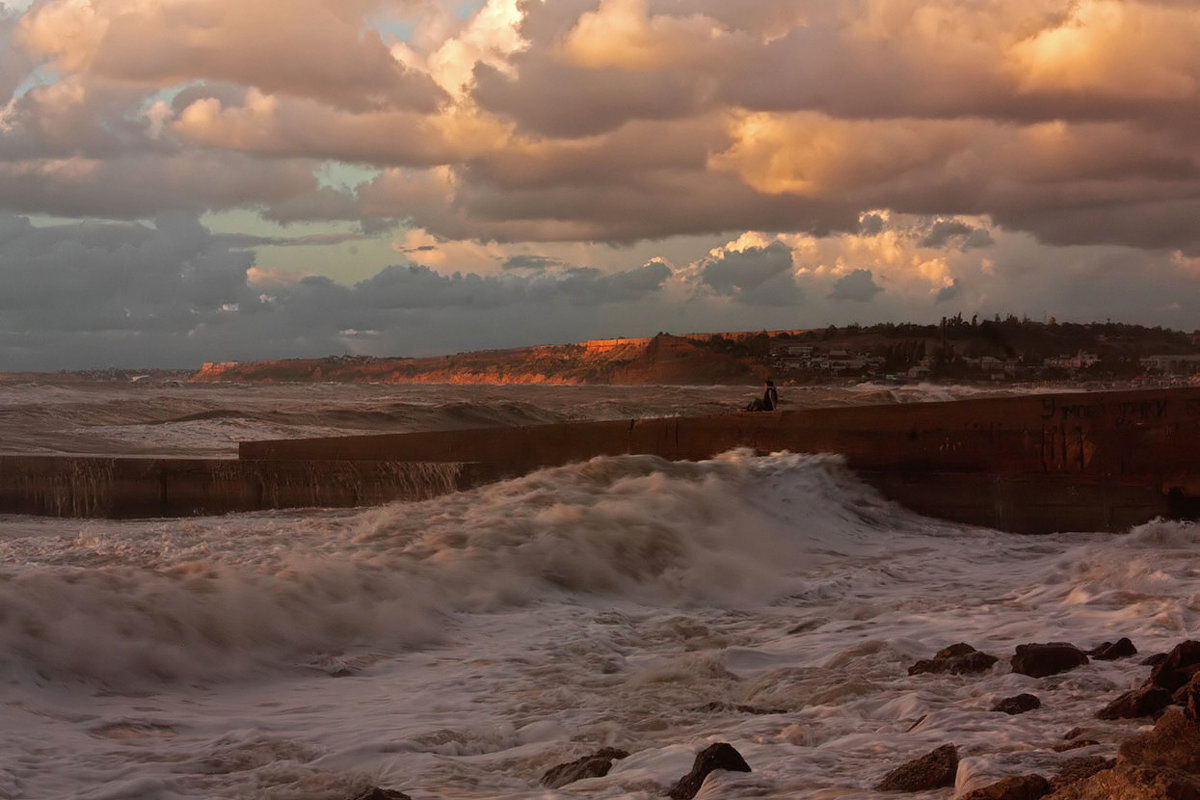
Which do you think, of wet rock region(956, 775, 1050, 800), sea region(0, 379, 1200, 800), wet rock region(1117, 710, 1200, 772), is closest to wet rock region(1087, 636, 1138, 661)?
sea region(0, 379, 1200, 800)

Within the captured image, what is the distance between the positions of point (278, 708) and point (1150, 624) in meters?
4.67

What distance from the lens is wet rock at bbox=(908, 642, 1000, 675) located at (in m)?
5.13

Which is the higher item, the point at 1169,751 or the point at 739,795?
the point at 1169,751

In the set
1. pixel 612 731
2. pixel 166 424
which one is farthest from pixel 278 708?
pixel 166 424

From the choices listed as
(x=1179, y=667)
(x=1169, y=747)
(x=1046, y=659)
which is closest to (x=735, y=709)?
(x=1046, y=659)

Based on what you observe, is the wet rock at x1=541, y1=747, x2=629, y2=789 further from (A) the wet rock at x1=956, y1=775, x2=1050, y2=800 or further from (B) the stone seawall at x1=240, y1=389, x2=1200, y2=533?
(B) the stone seawall at x1=240, y1=389, x2=1200, y2=533

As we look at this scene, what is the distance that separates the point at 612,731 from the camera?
184 inches

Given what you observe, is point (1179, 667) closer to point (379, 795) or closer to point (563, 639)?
point (379, 795)

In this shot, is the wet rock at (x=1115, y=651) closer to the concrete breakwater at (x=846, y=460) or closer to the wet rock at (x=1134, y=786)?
the wet rock at (x=1134, y=786)

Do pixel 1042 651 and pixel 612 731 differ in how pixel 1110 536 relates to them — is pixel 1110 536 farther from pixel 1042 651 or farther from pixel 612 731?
pixel 612 731

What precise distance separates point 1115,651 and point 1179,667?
1.06 metres

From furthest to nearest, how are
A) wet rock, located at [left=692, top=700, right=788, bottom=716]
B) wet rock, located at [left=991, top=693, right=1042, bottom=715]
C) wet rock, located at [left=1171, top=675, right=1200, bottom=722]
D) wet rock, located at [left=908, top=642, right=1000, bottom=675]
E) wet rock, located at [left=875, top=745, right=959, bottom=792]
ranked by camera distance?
wet rock, located at [left=908, top=642, right=1000, bottom=675] → wet rock, located at [left=692, top=700, right=788, bottom=716] → wet rock, located at [left=991, top=693, right=1042, bottom=715] → wet rock, located at [left=875, top=745, right=959, bottom=792] → wet rock, located at [left=1171, top=675, right=1200, bottom=722]

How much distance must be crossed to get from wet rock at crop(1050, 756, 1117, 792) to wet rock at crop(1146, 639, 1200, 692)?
872mm

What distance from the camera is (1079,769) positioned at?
3.29 m
